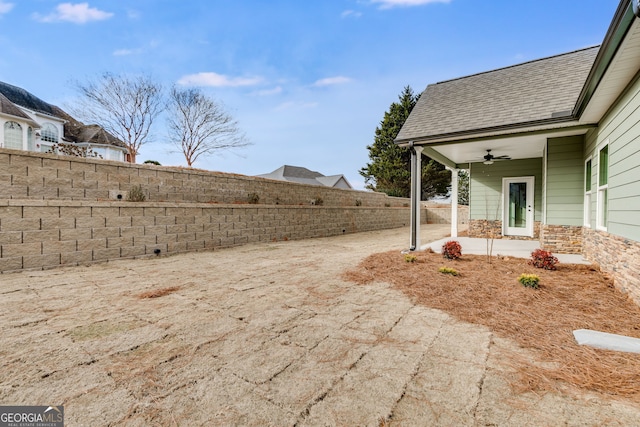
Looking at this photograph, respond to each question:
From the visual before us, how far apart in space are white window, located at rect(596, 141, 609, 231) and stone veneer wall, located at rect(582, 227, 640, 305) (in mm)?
185

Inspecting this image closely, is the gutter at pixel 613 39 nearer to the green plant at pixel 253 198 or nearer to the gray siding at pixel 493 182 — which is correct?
the gray siding at pixel 493 182

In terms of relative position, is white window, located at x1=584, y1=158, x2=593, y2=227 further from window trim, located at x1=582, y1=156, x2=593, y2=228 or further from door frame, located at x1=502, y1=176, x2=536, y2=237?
door frame, located at x1=502, y1=176, x2=536, y2=237

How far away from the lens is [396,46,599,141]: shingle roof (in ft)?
17.5

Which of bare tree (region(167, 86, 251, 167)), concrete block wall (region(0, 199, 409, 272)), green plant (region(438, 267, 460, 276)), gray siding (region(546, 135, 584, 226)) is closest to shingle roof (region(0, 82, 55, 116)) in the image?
bare tree (region(167, 86, 251, 167))

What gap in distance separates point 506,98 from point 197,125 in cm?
1412

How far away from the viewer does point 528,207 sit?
27.5 ft

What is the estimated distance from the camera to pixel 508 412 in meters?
1.43

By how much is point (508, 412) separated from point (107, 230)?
628 cm

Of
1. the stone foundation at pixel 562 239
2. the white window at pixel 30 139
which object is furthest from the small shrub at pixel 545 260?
the white window at pixel 30 139

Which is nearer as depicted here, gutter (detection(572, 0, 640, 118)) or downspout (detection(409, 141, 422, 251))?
gutter (detection(572, 0, 640, 118))

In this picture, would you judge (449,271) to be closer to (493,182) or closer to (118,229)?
(118,229)

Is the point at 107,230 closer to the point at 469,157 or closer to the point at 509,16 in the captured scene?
the point at 469,157

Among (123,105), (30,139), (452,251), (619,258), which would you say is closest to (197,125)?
(123,105)

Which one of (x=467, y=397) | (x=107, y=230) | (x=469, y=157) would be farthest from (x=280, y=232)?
(x=467, y=397)
